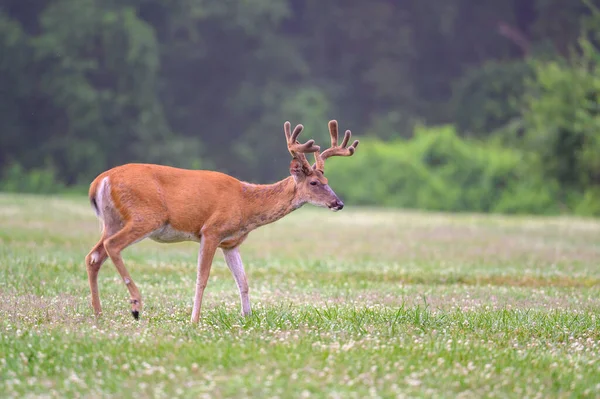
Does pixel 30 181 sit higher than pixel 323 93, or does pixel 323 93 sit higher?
pixel 323 93

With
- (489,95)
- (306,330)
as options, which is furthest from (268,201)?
(489,95)

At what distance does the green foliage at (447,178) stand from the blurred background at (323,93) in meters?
0.06

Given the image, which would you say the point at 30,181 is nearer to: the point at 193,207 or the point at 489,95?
the point at 489,95

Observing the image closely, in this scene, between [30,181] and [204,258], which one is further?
[30,181]

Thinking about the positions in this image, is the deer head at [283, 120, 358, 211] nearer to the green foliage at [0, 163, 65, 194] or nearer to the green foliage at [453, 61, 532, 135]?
the green foliage at [0, 163, 65, 194]

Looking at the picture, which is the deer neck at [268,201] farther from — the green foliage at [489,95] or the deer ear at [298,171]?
the green foliage at [489,95]

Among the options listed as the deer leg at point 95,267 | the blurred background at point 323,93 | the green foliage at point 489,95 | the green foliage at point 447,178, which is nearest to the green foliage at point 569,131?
the blurred background at point 323,93

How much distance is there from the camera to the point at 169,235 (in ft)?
29.6

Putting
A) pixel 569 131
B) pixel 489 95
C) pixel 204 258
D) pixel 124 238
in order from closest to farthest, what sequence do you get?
1. pixel 124 238
2. pixel 204 258
3. pixel 569 131
4. pixel 489 95

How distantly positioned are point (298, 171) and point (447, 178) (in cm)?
3231

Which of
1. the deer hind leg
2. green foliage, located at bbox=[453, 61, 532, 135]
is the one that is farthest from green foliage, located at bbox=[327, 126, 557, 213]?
the deer hind leg

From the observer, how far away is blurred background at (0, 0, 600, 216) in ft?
133

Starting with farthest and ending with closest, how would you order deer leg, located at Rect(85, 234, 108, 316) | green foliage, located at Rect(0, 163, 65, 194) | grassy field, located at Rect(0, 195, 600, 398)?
green foliage, located at Rect(0, 163, 65, 194) → deer leg, located at Rect(85, 234, 108, 316) → grassy field, located at Rect(0, 195, 600, 398)

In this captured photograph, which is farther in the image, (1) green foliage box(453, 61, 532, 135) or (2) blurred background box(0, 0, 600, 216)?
(1) green foliage box(453, 61, 532, 135)
